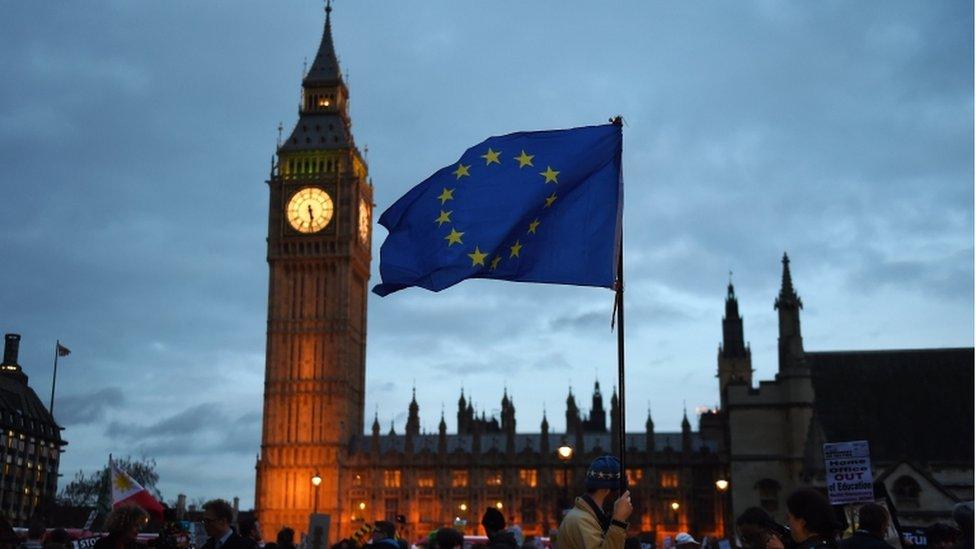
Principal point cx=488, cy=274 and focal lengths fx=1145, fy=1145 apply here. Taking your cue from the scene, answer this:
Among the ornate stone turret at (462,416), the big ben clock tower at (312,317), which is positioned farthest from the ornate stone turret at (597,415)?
the big ben clock tower at (312,317)

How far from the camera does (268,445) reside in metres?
83.8

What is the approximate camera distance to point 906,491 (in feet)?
195

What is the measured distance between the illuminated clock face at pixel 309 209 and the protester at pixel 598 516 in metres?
81.8

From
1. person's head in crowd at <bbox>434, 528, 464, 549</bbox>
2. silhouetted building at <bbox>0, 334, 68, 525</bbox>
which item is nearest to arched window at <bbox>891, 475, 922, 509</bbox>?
person's head in crowd at <bbox>434, 528, 464, 549</bbox>

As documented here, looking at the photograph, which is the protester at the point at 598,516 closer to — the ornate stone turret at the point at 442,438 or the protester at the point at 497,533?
the protester at the point at 497,533

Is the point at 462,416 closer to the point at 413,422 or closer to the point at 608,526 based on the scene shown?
the point at 413,422

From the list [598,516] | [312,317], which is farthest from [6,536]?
[312,317]

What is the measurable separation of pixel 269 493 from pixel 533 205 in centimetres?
7523

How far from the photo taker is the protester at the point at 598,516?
22.8 ft

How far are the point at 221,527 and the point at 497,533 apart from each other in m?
2.61

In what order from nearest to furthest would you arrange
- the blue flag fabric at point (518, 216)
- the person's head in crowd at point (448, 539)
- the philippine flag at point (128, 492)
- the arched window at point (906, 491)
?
the blue flag fabric at point (518, 216) → the person's head in crowd at point (448, 539) → the philippine flag at point (128, 492) → the arched window at point (906, 491)

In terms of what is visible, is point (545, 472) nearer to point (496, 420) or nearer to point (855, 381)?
point (855, 381)

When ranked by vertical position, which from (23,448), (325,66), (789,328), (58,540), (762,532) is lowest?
(58,540)

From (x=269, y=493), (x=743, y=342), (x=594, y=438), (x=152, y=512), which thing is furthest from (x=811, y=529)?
(x=743, y=342)
